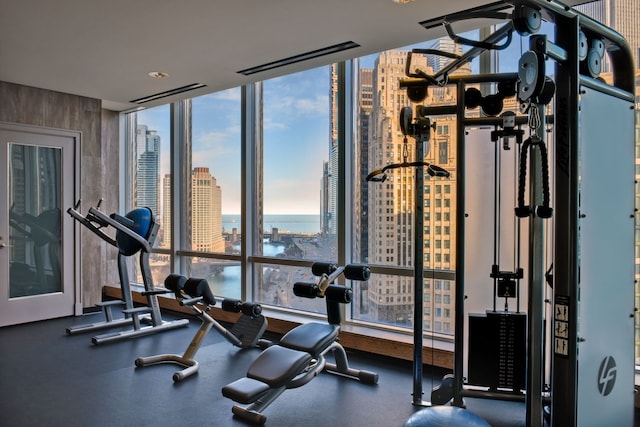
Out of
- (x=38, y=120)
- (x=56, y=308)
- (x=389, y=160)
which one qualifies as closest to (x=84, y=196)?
(x=38, y=120)

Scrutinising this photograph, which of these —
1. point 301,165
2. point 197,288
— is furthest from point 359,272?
point 301,165

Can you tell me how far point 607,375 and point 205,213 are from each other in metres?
4.89

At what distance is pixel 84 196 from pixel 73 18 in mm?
3121

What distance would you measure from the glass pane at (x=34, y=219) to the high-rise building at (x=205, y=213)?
1.64m

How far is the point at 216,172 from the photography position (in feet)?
19.3

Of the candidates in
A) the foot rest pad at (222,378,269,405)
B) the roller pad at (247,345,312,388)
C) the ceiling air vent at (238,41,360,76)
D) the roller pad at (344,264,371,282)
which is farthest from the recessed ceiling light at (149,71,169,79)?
the foot rest pad at (222,378,269,405)

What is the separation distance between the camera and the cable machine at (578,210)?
176 centimetres

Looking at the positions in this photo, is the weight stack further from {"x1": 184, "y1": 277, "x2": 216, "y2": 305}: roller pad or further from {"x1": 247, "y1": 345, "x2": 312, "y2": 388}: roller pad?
{"x1": 184, "y1": 277, "x2": 216, "y2": 305}: roller pad

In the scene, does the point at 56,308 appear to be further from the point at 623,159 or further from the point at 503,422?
the point at 623,159

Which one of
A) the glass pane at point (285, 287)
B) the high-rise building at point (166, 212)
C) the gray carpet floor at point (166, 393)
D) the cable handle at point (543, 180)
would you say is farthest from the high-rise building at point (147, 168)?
the cable handle at point (543, 180)

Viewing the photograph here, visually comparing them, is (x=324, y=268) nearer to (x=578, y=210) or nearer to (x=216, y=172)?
(x=578, y=210)

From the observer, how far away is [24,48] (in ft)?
13.3

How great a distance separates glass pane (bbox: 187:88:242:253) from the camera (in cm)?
566

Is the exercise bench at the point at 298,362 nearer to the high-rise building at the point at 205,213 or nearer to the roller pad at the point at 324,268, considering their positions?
the roller pad at the point at 324,268
